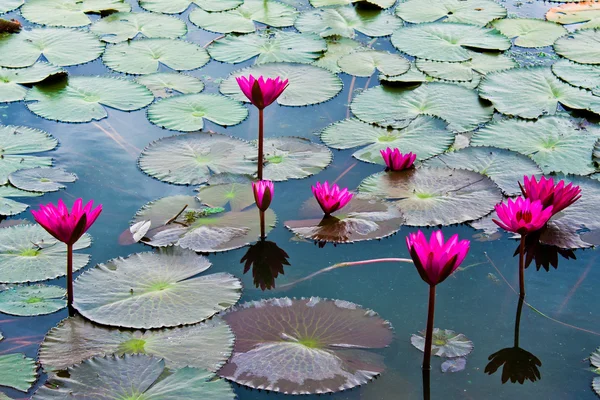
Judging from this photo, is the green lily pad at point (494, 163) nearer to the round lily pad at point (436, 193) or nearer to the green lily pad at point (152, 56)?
the round lily pad at point (436, 193)

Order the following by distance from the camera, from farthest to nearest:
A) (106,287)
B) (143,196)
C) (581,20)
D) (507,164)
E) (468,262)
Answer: (581,20), (507,164), (143,196), (468,262), (106,287)

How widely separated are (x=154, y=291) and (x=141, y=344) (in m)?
0.30

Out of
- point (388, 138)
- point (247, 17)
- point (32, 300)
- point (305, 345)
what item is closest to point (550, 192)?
point (388, 138)

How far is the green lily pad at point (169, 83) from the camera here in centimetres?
441

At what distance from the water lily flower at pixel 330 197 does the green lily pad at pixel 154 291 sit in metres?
0.59

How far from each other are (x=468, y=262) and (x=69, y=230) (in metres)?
1.61

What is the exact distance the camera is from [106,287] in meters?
2.72

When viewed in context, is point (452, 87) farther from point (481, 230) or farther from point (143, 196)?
point (143, 196)

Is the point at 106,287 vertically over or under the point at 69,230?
under

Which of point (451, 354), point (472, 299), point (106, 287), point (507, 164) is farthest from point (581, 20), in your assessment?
point (106, 287)

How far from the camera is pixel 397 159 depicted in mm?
3572

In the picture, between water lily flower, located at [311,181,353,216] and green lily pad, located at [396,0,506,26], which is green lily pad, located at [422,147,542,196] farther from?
green lily pad, located at [396,0,506,26]

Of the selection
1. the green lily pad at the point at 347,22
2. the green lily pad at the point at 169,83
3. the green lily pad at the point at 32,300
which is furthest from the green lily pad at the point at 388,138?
the green lily pad at the point at 32,300

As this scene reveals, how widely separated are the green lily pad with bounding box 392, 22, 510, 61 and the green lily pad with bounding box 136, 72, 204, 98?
1.49 metres
